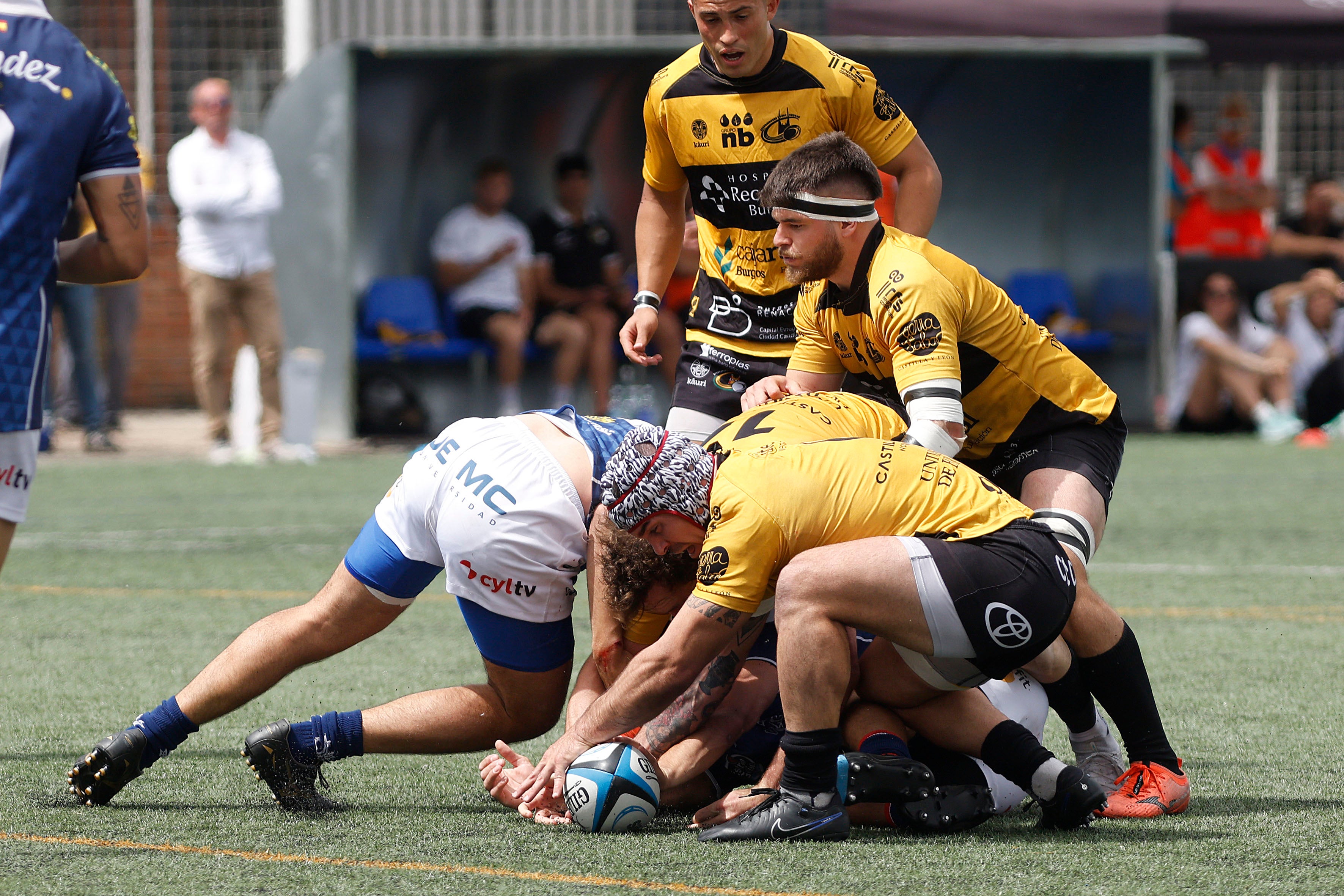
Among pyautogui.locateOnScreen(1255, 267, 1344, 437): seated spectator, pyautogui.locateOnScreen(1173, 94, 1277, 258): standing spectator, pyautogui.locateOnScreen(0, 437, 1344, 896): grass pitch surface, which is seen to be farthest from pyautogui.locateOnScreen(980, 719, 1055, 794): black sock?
pyautogui.locateOnScreen(1173, 94, 1277, 258): standing spectator

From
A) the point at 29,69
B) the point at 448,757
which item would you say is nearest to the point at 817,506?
the point at 448,757

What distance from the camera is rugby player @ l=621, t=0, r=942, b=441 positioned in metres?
5.45

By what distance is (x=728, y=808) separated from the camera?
405 centimetres

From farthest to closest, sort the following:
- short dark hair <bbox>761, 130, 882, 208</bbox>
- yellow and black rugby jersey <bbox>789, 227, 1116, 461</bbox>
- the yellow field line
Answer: short dark hair <bbox>761, 130, 882, 208</bbox> → yellow and black rugby jersey <bbox>789, 227, 1116, 461</bbox> → the yellow field line

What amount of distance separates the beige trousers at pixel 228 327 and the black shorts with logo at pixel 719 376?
24.6 feet

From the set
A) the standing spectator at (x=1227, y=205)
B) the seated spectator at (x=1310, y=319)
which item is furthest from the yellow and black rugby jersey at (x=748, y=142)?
the standing spectator at (x=1227, y=205)

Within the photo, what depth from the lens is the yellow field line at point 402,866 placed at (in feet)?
11.5

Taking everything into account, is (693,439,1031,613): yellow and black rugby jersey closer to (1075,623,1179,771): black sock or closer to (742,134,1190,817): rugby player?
(742,134,1190,817): rugby player

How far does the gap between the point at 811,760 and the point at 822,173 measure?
5.05ft

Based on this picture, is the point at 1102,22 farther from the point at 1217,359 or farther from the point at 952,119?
the point at 1217,359

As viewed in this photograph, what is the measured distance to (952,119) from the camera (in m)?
16.1

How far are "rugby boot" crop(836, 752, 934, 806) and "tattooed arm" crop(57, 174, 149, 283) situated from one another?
6.56 feet

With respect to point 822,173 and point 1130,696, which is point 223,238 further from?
point 1130,696

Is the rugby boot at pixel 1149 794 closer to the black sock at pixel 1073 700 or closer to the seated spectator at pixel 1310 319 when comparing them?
→ the black sock at pixel 1073 700
